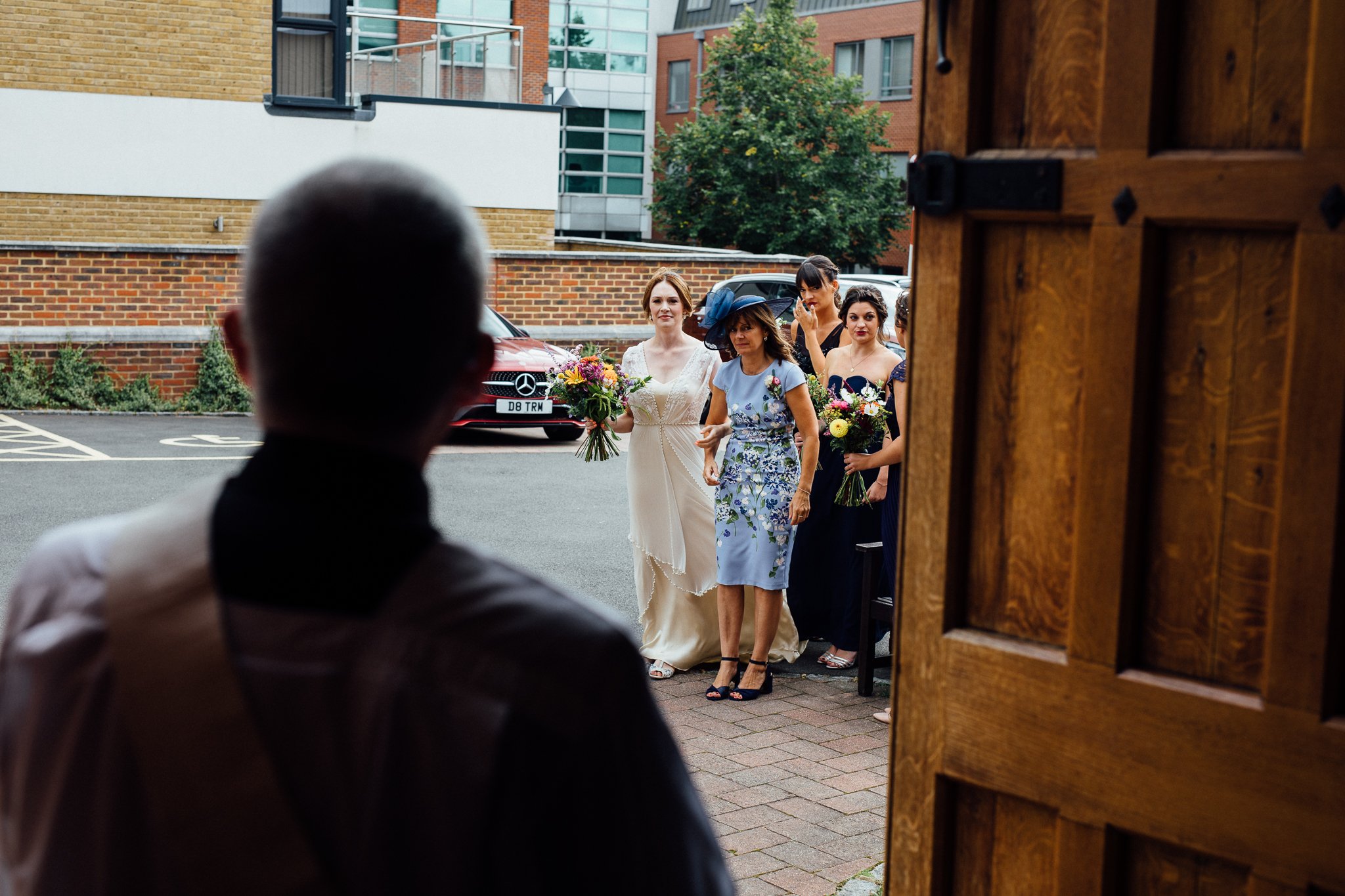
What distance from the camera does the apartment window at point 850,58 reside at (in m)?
46.2

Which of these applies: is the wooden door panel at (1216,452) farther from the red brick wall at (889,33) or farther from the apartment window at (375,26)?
the red brick wall at (889,33)

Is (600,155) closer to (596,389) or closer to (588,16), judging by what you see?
(588,16)

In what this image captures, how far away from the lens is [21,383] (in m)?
15.8

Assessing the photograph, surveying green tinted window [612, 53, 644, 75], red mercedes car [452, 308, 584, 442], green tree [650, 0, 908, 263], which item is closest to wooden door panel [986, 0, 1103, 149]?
red mercedes car [452, 308, 584, 442]

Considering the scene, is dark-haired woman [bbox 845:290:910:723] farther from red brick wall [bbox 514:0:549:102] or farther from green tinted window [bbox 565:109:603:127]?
green tinted window [bbox 565:109:603:127]

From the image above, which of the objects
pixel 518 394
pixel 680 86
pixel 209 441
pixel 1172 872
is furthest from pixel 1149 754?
pixel 680 86

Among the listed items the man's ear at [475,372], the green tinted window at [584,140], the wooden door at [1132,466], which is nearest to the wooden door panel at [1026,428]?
the wooden door at [1132,466]

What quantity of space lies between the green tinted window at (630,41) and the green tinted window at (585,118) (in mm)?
2415

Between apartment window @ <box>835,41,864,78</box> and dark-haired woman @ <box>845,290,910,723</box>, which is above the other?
apartment window @ <box>835,41,864,78</box>

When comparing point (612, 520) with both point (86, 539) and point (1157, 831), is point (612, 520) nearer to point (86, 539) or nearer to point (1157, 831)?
point (1157, 831)

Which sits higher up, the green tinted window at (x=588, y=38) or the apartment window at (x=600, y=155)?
the green tinted window at (x=588, y=38)

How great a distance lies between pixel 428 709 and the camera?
1.16m

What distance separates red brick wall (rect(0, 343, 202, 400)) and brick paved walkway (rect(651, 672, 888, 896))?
37.4ft

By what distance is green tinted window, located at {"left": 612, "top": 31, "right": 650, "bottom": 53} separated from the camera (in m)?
50.1
